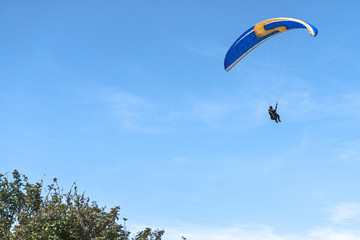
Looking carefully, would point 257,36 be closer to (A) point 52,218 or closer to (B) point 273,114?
(B) point 273,114

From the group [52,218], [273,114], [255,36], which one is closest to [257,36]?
[255,36]

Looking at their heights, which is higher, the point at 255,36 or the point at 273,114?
the point at 255,36

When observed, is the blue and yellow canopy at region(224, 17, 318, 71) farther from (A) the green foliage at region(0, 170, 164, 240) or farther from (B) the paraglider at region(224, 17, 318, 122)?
(A) the green foliage at region(0, 170, 164, 240)

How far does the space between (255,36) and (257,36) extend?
156 mm

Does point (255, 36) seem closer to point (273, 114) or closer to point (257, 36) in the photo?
point (257, 36)

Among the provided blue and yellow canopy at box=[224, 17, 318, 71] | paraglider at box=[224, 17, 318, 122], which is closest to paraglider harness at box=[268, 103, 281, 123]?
paraglider at box=[224, 17, 318, 122]

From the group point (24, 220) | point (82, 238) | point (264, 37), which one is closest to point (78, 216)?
point (82, 238)

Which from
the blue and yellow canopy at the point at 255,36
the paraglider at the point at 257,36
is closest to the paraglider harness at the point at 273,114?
the paraglider at the point at 257,36

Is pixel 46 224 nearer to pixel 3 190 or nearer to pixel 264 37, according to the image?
pixel 3 190

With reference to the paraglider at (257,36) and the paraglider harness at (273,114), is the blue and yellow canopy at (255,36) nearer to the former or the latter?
the paraglider at (257,36)

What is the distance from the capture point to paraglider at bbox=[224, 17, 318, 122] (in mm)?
30406

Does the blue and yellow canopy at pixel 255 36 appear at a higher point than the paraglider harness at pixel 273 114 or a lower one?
higher

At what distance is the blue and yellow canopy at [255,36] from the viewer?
30469 millimetres

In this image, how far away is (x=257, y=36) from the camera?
32156mm
